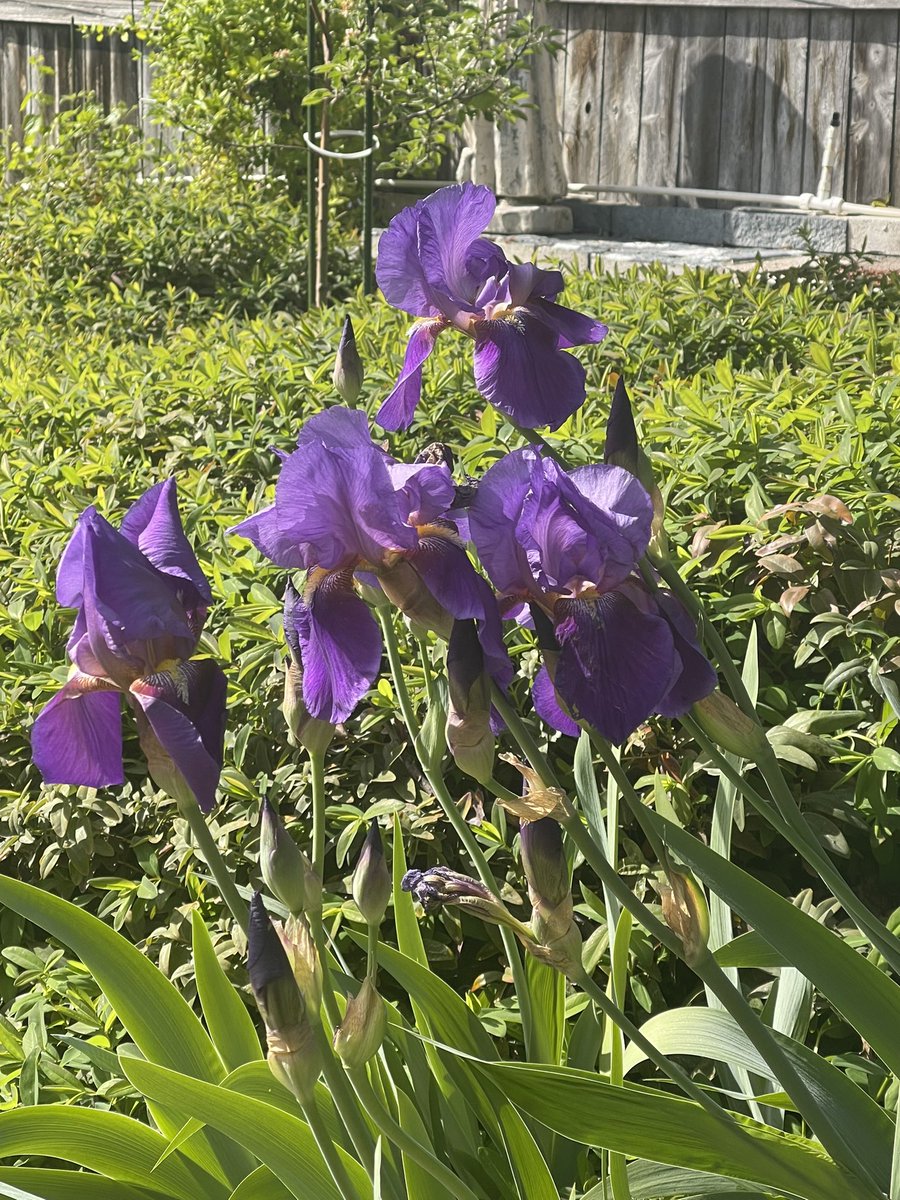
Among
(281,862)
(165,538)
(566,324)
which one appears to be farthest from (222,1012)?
(566,324)

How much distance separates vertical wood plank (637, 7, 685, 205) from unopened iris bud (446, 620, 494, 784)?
8.61 meters

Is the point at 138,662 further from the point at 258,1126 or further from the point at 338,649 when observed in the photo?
the point at 258,1126

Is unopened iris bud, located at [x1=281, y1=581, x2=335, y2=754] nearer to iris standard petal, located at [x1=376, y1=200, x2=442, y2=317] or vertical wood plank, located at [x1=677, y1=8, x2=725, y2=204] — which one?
iris standard petal, located at [x1=376, y1=200, x2=442, y2=317]

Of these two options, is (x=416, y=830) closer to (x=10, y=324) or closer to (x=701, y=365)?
(x=701, y=365)

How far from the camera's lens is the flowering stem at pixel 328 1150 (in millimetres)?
957

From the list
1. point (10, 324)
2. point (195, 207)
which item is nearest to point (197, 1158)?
point (10, 324)

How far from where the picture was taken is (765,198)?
335 inches

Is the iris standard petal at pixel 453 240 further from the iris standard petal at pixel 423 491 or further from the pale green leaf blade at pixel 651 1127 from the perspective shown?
the pale green leaf blade at pixel 651 1127

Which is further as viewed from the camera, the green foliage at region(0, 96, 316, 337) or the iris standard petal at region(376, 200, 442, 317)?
the green foliage at region(0, 96, 316, 337)

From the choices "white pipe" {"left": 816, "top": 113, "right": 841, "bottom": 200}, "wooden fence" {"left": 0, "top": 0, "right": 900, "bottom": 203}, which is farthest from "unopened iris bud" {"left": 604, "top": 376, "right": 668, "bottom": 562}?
"white pipe" {"left": 816, "top": 113, "right": 841, "bottom": 200}

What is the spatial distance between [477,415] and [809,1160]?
6.94 feet

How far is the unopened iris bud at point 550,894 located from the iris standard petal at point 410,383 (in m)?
0.49

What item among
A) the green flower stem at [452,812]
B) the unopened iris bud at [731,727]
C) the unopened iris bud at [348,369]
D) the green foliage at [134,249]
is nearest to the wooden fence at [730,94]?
the green foliage at [134,249]

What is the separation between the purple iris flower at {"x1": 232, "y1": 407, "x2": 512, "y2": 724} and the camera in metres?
0.98
